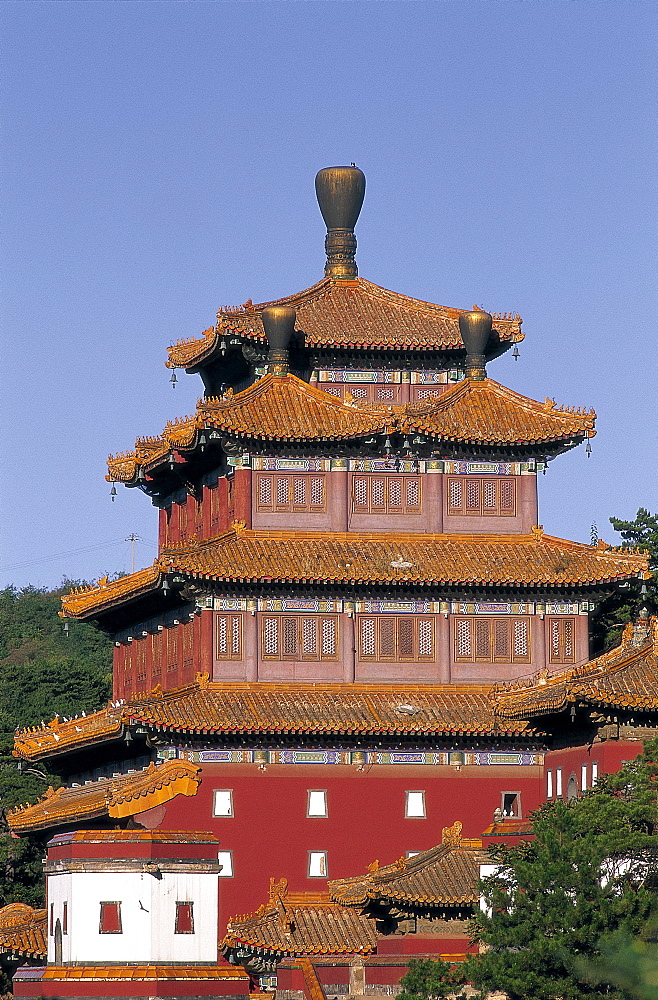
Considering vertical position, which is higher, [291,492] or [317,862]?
[291,492]

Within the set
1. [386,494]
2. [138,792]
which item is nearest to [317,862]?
[138,792]

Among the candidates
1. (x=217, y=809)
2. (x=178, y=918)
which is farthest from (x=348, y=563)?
(x=178, y=918)

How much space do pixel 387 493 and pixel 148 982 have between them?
1627 centimetres

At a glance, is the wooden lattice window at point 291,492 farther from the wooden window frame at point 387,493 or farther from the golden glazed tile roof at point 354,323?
the golden glazed tile roof at point 354,323

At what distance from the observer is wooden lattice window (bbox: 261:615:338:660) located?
50938mm

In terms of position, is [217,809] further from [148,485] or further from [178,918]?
[148,485]

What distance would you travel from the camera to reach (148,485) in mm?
61500

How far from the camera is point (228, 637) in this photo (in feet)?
167

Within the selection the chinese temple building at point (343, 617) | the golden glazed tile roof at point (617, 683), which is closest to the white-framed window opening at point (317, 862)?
the chinese temple building at point (343, 617)

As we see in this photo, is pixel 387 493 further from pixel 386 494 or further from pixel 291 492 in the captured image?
pixel 291 492

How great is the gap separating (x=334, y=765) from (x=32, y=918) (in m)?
12.2

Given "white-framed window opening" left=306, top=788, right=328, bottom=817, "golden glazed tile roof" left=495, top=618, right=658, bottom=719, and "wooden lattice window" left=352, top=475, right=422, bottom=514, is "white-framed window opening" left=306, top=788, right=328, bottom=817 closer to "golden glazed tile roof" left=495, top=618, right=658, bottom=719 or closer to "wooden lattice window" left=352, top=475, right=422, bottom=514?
"golden glazed tile roof" left=495, top=618, right=658, bottom=719

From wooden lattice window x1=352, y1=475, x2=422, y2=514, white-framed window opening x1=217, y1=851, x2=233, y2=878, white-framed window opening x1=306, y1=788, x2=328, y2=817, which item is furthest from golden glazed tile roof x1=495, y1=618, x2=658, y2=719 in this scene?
wooden lattice window x1=352, y1=475, x2=422, y2=514

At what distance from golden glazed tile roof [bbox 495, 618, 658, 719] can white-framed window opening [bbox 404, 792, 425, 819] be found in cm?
638
